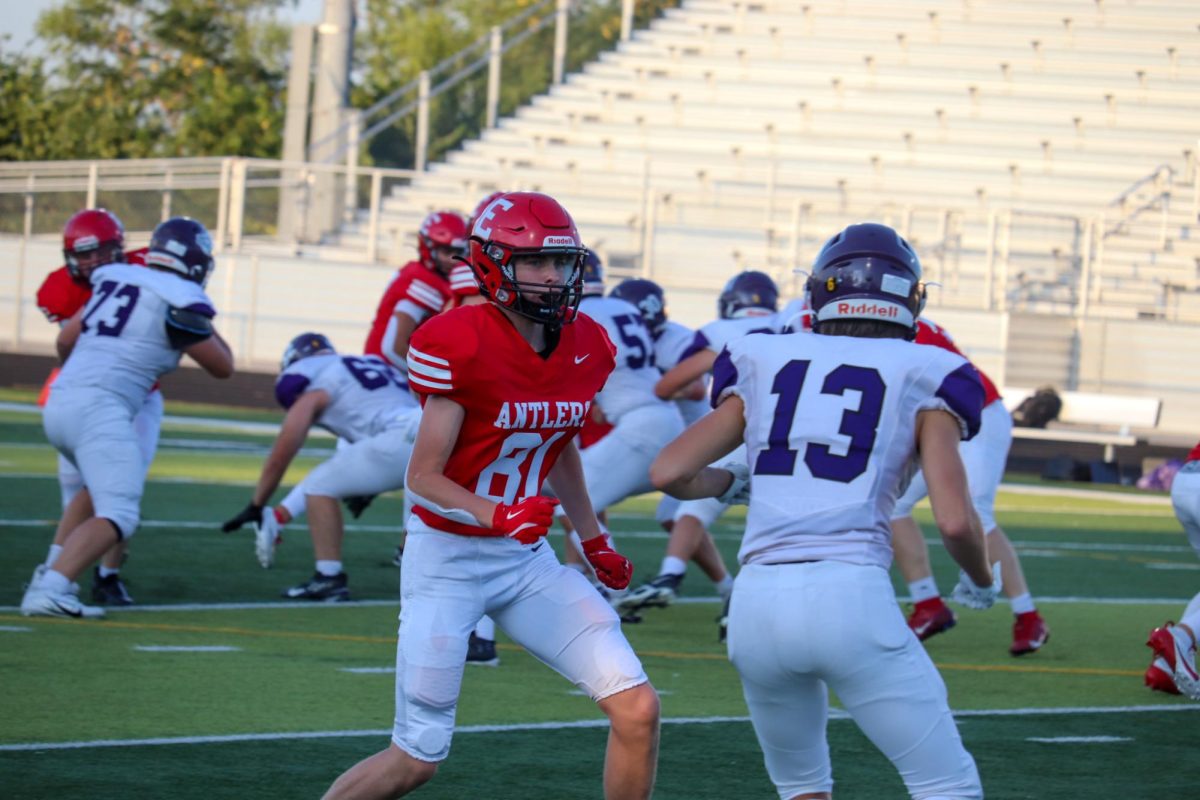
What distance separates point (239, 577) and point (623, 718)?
5454 millimetres

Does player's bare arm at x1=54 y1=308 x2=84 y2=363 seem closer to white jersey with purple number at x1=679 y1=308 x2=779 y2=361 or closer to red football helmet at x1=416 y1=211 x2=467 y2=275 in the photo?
red football helmet at x1=416 y1=211 x2=467 y2=275

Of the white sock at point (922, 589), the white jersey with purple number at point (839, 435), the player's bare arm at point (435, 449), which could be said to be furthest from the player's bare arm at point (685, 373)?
the white jersey with purple number at point (839, 435)

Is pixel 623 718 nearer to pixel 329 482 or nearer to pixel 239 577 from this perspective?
pixel 329 482

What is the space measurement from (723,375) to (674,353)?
5.51 metres

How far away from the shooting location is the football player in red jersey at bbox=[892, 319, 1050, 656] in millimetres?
8078

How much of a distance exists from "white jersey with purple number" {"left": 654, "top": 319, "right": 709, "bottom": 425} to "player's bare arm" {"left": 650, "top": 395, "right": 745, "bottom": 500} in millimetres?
5309

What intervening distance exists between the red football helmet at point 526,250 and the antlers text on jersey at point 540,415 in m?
0.20

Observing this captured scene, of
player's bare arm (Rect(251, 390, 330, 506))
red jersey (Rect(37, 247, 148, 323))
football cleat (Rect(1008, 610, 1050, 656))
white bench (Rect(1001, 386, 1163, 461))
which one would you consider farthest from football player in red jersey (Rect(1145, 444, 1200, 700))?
white bench (Rect(1001, 386, 1163, 461))

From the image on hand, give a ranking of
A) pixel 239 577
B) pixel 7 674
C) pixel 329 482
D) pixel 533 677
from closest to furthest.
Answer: pixel 7 674 < pixel 533 677 < pixel 329 482 < pixel 239 577

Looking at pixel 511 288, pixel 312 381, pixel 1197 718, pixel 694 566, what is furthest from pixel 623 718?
pixel 694 566

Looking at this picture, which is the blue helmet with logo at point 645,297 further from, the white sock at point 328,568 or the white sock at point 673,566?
the white sock at point 328,568

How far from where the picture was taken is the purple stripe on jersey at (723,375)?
12.8 ft

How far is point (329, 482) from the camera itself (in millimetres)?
8438

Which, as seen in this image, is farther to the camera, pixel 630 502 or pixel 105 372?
pixel 630 502
